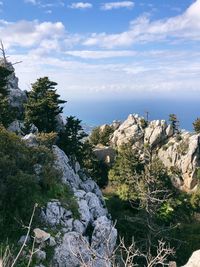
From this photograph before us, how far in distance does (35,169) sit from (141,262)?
13.7 m

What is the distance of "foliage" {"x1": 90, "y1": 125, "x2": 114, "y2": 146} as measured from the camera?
7514 centimetres

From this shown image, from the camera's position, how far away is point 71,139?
4103 cm

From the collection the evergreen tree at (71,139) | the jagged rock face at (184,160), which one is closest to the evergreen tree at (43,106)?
the evergreen tree at (71,139)

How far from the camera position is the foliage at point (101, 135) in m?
75.1

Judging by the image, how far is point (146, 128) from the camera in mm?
70750

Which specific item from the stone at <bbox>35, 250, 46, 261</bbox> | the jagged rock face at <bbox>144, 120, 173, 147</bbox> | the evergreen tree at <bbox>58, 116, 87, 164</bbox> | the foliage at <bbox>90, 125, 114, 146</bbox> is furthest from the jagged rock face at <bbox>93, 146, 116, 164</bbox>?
the stone at <bbox>35, 250, 46, 261</bbox>

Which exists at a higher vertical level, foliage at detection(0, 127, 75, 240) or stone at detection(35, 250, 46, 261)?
foliage at detection(0, 127, 75, 240)

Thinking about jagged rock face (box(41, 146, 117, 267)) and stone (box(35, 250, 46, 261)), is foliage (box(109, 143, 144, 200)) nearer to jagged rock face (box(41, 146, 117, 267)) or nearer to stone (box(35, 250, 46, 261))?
jagged rock face (box(41, 146, 117, 267))

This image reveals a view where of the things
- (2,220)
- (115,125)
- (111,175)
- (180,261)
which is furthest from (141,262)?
(115,125)

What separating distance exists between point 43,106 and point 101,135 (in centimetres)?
3698

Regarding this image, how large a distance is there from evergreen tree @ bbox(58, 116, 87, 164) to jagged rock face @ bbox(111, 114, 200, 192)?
1497 cm

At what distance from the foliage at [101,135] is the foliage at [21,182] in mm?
47192

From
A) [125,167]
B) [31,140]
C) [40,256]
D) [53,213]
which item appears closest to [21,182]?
[53,213]

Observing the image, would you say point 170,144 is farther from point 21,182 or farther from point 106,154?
point 21,182
